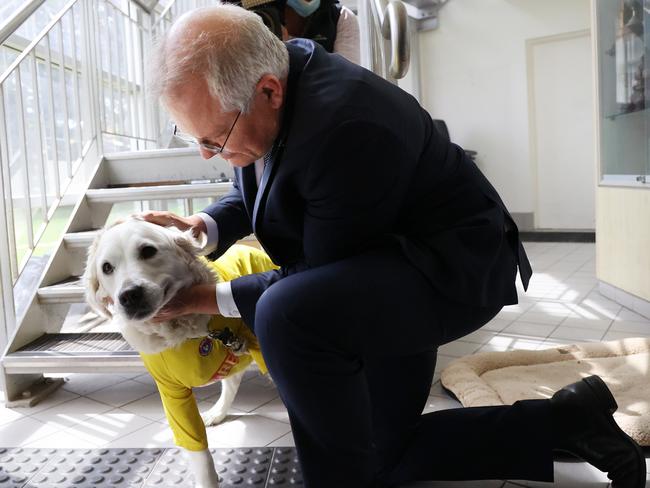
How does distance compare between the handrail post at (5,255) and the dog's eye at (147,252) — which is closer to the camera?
the dog's eye at (147,252)

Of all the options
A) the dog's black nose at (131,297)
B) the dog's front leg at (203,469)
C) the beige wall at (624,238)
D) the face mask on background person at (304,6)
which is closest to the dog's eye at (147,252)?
the dog's black nose at (131,297)

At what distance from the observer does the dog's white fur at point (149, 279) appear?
130 cm

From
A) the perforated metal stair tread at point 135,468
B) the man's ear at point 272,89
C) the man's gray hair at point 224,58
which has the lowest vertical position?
the perforated metal stair tread at point 135,468

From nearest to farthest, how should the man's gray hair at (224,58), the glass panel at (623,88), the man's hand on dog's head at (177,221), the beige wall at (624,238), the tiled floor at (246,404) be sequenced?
the man's gray hair at (224,58)
the man's hand on dog's head at (177,221)
the tiled floor at (246,404)
the beige wall at (624,238)
the glass panel at (623,88)

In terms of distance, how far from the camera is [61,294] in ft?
7.25

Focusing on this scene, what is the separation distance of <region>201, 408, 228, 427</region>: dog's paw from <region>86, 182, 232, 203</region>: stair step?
32.7 inches

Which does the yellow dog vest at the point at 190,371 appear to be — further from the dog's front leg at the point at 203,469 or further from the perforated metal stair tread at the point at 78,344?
the perforated metal stair tread at the point at 78,344

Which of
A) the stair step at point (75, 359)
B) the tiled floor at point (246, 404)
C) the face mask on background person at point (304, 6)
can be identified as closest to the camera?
the tiled floor at point (246, 404)

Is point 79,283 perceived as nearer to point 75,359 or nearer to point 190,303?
point 75,359

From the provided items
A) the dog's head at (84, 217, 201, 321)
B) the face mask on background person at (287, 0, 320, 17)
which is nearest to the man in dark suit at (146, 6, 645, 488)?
the dog's head at (84, 217, 201, 321)

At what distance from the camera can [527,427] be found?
4.12 ft

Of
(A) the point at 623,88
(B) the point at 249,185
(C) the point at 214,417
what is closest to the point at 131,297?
(B) the point at 249,185

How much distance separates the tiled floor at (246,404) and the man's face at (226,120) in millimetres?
911

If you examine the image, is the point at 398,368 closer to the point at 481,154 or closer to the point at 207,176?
the point at 207,176
